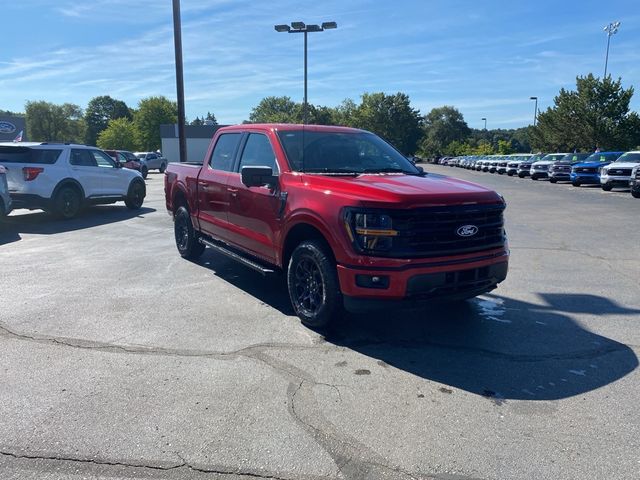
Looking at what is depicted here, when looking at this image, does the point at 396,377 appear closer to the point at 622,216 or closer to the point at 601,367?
the point at 601,367

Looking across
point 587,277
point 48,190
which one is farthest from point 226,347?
point 48,190

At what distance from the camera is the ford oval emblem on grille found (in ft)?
15.1

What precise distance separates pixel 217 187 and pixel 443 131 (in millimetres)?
119745

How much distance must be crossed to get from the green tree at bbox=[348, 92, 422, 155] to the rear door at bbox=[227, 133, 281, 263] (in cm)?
7690

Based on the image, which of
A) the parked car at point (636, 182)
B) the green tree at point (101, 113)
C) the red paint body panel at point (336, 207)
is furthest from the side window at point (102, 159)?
the green tree at point (101, 113)

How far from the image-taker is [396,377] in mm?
4047

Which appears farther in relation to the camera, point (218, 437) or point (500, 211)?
point (500, 211)

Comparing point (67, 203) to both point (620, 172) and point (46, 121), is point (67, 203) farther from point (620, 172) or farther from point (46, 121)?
point (46, 121)

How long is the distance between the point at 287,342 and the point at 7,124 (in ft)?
179

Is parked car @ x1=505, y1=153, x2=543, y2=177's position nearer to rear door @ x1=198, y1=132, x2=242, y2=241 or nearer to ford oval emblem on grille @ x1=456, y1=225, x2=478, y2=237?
rear door @ x1=198, y1=132, x2=242, y2=241

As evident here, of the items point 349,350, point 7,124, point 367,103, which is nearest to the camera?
point 349,350

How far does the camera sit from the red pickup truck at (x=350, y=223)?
437 cm

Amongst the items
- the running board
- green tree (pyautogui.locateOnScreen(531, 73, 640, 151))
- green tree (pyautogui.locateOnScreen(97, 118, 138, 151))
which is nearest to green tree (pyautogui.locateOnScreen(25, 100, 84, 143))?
green tree (pyautogui.locateOnScreen(97, 118, 138, 151))

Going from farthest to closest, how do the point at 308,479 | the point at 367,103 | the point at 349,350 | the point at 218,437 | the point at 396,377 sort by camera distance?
the point at 367,103 → the point at 349,350 → the point at 396,377 → the point at 218,437 → the point at 308,479
